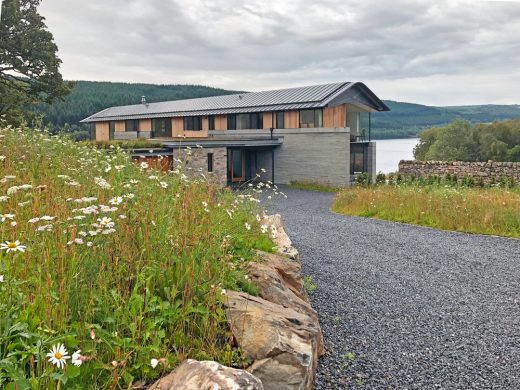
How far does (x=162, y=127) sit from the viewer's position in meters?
36.1

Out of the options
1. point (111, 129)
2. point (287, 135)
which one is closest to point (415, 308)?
point (287, 135)

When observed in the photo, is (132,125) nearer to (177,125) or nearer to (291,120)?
(177,125)

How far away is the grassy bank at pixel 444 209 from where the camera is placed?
1292 centimetres

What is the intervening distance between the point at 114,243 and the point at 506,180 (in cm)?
2207

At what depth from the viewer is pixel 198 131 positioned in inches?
1305

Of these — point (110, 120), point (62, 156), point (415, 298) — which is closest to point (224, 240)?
point (415, 298)

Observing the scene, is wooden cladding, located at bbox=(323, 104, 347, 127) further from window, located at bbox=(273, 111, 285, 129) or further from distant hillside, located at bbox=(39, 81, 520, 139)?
distant hillside, located at bbox=(39, 81, 520, 139)

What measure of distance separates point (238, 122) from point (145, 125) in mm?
9920

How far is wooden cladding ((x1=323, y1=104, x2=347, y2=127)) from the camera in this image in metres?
27.5

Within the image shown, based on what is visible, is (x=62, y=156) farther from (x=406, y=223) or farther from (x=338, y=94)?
(x=338, y=94)

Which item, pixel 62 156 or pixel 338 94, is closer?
pixel 62 156

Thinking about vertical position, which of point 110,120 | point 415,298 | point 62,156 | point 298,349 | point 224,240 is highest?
point 110,120

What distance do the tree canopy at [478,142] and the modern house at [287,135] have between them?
30.9m

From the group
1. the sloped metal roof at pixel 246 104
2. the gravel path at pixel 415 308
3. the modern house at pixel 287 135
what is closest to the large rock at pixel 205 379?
the gravel path at pixel 415 308
